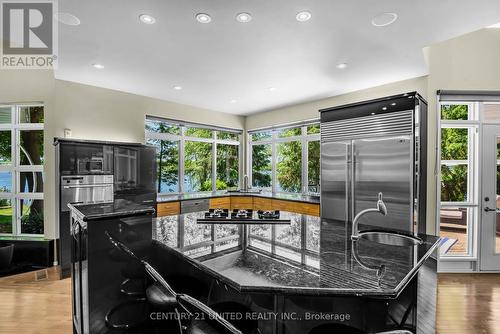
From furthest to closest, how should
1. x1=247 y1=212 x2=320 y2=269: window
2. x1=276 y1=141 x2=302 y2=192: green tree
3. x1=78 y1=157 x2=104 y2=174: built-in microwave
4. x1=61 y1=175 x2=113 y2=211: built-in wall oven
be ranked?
x1=276 y1=141 x2=302 y2=192: green tree → x1=78 y1=157 x2=104 y2=174: built-in microwave → x1=61 y1=175 x2=113 y2=211: built-in wall oven → x1=247 y1=212 x2=320 y2=269: window

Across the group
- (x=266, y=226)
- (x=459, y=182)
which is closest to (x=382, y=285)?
(x=266, y=226)

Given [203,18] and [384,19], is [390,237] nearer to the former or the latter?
[384,19]

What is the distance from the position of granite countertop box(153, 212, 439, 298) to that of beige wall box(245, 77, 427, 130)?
9.12 feet

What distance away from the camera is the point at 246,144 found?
655 cm

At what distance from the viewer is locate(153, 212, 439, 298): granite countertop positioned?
1.07 m

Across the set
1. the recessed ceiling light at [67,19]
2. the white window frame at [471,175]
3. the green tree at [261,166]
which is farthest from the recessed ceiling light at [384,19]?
the green tree at [261,166]

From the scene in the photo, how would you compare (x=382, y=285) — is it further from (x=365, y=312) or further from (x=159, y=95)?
(x=159, y=95)

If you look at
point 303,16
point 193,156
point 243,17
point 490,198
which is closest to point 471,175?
point 490,198

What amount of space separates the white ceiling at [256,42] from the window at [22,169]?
3.36ft

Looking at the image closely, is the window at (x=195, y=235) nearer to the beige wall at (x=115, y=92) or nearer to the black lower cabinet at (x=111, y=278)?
the black lower cabinet at (x=111, y=278)

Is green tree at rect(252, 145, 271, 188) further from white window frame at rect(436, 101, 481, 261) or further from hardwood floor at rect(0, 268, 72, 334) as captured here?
hardwood floor at rect(0, 268, 72, 334)

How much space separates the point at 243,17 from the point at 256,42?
46 centimetres

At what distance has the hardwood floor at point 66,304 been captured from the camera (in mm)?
2354

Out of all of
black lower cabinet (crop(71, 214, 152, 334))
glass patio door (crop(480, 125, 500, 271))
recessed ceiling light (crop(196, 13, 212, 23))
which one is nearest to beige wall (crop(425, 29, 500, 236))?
glass patio door (crop(480, 125, 500, 271))
